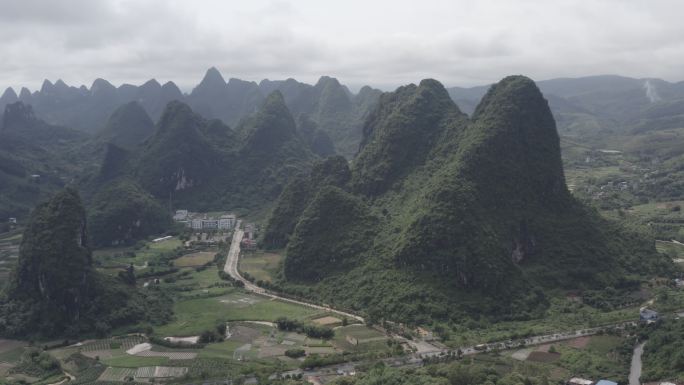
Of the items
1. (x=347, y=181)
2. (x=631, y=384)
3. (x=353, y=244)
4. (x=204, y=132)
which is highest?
(x=204, y=132)

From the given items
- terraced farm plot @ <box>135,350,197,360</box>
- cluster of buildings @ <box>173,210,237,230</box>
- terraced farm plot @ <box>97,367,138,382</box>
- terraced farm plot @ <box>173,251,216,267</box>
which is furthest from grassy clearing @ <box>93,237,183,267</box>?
terraced farm plot @ <box>97,367,138,382</box>

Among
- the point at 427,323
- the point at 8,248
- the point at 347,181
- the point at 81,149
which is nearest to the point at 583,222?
the point at 427,323

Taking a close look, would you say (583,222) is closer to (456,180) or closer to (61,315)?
(456,180)

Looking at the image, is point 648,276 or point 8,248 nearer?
point 648,276

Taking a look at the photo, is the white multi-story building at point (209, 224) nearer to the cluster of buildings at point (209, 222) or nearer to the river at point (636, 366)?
the cluster of buildings at point (209, 222)

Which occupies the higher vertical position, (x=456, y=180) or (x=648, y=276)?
(x=456, y=180)

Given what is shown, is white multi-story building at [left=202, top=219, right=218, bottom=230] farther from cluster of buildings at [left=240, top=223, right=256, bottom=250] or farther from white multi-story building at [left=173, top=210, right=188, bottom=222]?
white multi-story building at [left=173, top=210, right=188, bottom=222]
